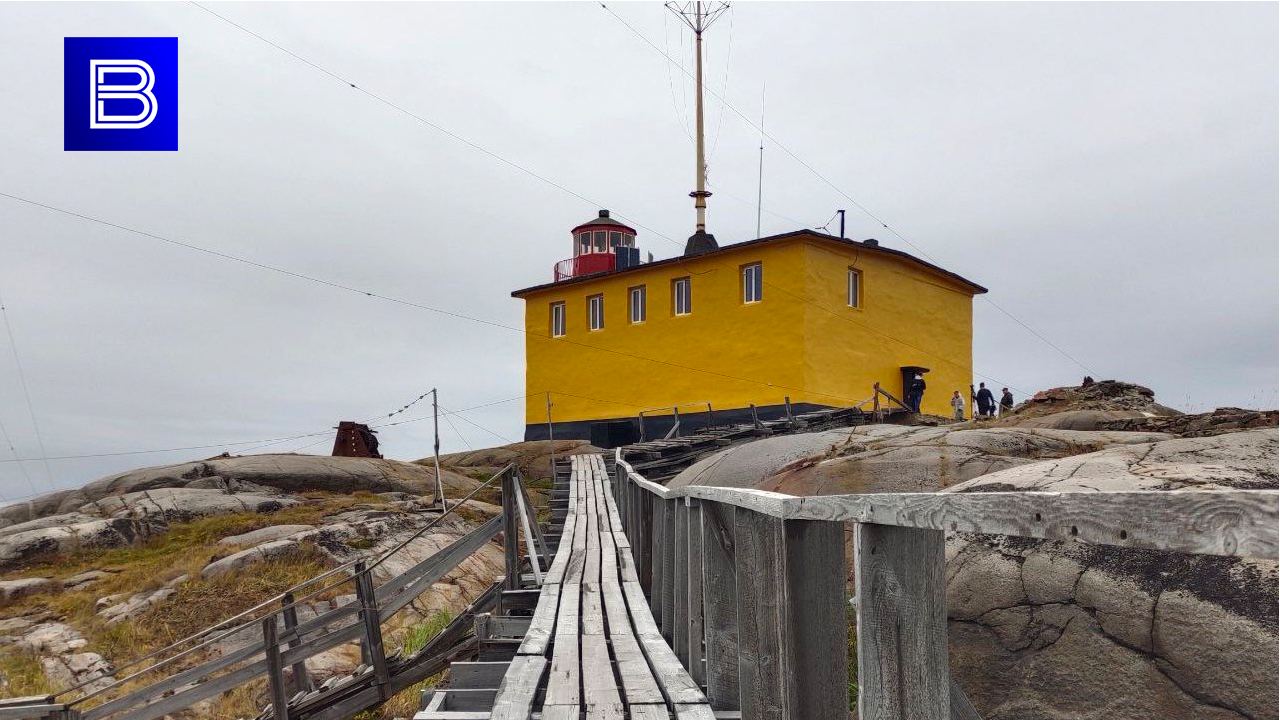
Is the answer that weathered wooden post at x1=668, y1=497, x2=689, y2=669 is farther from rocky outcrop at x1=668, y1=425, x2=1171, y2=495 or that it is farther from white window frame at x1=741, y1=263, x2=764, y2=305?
white window frame at x1=741, y1=263, x2=764, y2=305

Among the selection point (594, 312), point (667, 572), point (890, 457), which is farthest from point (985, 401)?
point (667, 572)

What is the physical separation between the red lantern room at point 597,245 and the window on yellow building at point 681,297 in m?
5.27

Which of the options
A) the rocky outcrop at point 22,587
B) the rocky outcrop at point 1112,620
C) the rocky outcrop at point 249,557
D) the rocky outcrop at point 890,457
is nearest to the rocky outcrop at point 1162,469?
the rocky outcrop at point 1112,620

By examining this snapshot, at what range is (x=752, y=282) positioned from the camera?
31.5 m

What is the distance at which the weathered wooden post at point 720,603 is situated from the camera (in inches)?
187

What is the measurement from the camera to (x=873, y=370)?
32.2 meters

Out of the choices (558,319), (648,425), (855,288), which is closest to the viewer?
(855,288)

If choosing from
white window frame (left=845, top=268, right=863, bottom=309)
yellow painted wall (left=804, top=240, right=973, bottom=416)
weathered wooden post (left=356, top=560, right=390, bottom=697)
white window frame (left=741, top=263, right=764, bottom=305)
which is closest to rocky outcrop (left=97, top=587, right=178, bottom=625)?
weathered wooden post (left=356, top=560, right=390, bottom=697)

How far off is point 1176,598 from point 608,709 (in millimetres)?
3180

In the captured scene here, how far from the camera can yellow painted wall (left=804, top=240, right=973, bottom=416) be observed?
30.4 m

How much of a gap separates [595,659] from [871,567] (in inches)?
143

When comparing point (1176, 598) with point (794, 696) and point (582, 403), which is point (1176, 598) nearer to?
point (794, 696)

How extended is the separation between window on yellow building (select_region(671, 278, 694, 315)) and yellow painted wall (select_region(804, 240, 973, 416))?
15.6 ft

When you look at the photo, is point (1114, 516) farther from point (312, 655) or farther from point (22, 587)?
point (22, 587)
